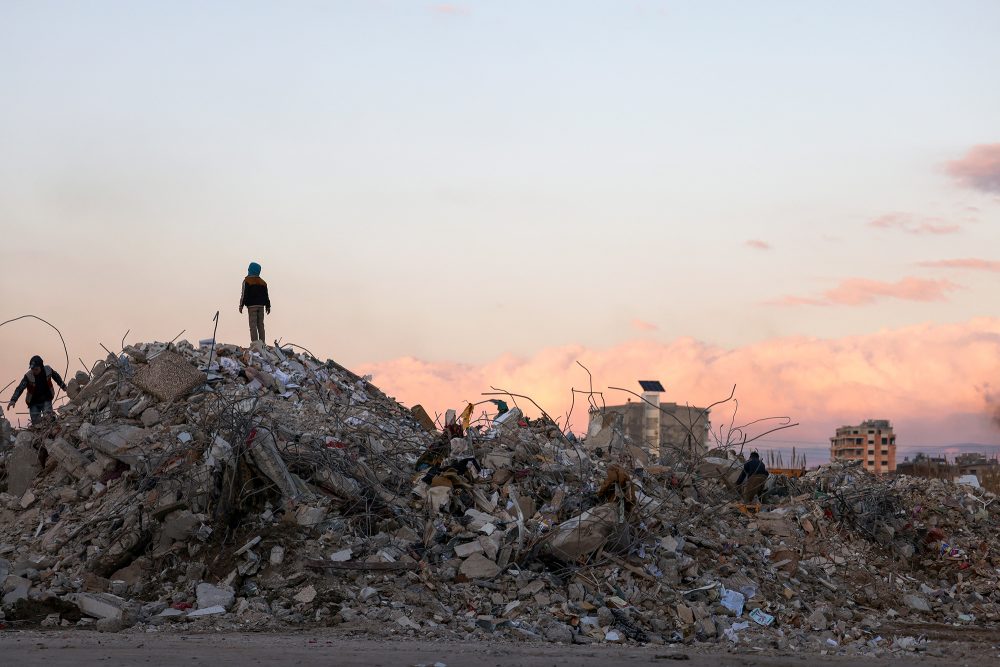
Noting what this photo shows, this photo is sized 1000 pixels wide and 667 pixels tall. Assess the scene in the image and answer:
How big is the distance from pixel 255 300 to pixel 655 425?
53.9ft

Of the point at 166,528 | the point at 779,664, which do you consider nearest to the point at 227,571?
→ the point at 166,528

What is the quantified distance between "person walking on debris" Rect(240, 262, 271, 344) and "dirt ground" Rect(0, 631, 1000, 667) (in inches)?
322

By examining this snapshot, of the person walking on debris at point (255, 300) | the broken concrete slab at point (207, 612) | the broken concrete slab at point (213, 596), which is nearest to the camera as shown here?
the broken concrete slab at point (207, 612)

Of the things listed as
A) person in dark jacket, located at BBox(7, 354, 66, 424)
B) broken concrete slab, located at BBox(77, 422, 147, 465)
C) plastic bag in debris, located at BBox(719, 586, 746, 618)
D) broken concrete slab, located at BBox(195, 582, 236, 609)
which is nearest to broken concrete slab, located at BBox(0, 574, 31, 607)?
broken concrete slab, located at BBox(195, 582, 236, 609)

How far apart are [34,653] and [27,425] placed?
8.16m

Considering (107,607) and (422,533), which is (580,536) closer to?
(422,533)

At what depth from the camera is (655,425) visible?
30203 millimetres

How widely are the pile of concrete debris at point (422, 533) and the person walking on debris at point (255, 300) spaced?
65.5 inches

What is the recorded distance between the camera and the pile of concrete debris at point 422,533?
10.0 meters

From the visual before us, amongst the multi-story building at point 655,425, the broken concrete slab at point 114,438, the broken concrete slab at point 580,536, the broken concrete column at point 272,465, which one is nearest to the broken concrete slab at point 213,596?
the broken concrete column at point 272,465

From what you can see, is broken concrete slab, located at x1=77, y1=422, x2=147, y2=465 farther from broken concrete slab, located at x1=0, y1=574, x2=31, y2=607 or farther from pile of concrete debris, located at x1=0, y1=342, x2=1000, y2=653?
broken concrete slab, located at x1=0, y1=574, x2=31, y2=607

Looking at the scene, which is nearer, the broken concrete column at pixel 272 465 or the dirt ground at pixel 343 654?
the dirt ground at pixel 343 654

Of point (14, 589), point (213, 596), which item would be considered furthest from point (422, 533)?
point (14, 589)

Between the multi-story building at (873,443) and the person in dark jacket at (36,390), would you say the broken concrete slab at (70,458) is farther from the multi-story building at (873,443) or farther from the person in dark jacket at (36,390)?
the multi-story building at (873,443)
